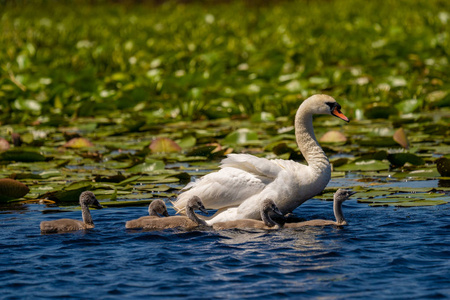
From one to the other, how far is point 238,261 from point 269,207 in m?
1.30

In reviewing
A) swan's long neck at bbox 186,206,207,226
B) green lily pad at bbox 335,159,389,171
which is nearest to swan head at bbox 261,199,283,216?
swan's long neck at bbox 186,206,207,226

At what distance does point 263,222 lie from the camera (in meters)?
7.13

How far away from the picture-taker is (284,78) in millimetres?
15234

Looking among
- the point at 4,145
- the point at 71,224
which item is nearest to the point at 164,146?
the point at 4,145

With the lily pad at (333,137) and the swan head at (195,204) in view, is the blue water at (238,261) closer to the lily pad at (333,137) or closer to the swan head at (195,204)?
the swan head at (195,204)

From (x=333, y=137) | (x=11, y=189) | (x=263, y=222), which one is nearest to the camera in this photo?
(x=263, y=222)

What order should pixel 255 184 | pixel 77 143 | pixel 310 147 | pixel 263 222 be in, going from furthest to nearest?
pixel 77 143 → pixel 310 147 → pixel 255 184 → pixel 263 222

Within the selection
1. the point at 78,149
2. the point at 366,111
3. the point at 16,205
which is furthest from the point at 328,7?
the point at 16,205

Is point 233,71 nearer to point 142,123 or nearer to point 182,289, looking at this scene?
point 142,123

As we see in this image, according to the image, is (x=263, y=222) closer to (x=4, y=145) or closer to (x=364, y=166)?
(x=364, y=166)

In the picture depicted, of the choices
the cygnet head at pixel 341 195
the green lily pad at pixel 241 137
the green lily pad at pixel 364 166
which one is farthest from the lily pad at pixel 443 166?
the green lily pad at pixel 241 137

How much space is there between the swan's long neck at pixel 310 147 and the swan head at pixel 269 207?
59cm

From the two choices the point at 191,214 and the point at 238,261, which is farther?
the point at 191,214

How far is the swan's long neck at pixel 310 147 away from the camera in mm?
7465
